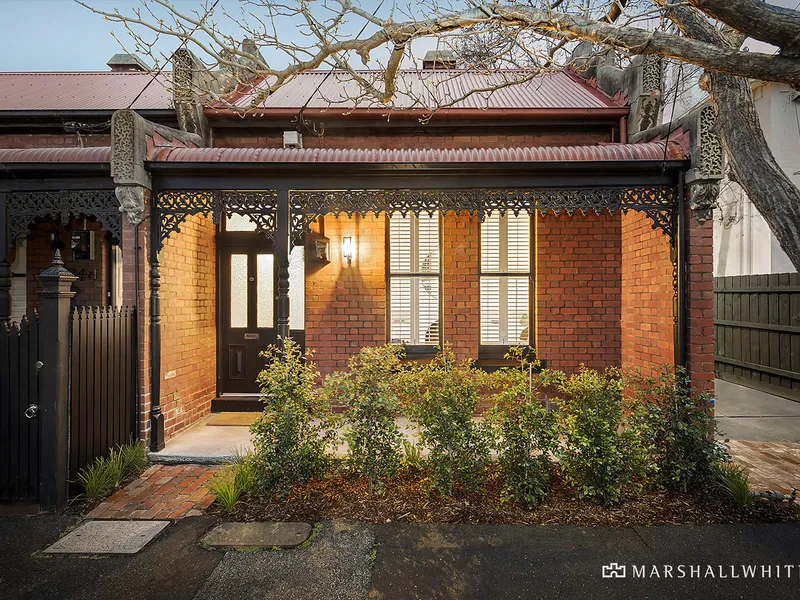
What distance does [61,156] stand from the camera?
515cm

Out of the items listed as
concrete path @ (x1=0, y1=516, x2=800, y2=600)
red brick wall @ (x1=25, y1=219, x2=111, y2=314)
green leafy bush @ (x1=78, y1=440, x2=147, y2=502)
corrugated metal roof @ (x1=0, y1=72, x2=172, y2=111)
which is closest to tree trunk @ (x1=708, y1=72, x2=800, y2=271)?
concrete path @ (x1=0, y1=516, x2=800, y2=600)

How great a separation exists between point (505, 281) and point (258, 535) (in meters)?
5.11

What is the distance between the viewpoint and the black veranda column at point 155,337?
5.32 meters

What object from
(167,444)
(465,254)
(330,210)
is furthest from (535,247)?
(167,444)

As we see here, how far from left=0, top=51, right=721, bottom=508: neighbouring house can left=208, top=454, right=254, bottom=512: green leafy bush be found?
1.55 metres

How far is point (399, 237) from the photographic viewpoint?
7.25 m

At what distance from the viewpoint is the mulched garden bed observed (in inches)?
152

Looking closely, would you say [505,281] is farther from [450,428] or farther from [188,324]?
[188,324]

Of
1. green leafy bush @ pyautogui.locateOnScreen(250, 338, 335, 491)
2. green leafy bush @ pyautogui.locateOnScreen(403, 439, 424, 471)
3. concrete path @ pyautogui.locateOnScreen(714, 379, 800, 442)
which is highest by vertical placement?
green leafy bush @ pyautogui.locateOnScreen(250, 338, 335, 491)

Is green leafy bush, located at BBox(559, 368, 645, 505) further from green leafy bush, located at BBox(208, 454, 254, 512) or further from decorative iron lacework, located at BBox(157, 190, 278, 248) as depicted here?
decorative iron lacework, located at BBox(157, 190, 278, 248)

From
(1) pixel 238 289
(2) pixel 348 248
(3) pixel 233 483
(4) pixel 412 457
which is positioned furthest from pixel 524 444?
(1) pixel 238 289

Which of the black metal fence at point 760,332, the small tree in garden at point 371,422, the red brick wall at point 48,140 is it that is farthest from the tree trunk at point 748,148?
the red brick wall at point 48,140

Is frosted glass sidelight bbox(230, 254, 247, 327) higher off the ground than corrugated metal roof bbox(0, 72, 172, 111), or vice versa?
corrugated metal roof bbox(0, 72, 172, 111)

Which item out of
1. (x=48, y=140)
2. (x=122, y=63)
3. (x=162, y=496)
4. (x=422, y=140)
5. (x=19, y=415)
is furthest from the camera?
(x=122, y=63)
